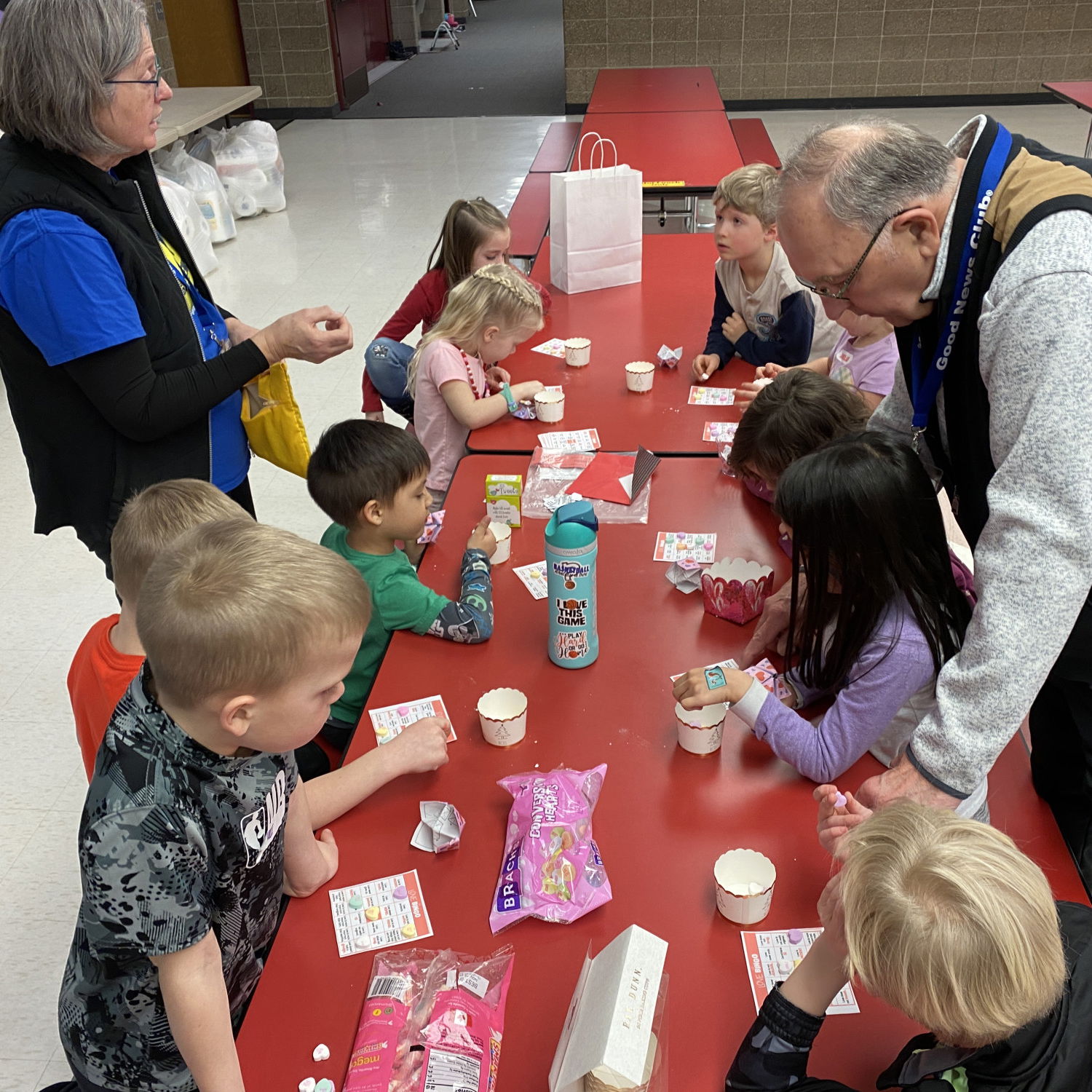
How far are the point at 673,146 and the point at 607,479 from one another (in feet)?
11.9

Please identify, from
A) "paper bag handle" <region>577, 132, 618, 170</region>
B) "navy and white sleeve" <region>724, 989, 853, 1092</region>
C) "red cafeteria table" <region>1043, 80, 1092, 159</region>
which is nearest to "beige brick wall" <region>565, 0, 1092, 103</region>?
"red cafeteria table" <region>1043, 80, 1092, 159</region>

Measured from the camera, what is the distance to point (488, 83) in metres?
11.9

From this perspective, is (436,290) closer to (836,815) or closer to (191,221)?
(836,815)

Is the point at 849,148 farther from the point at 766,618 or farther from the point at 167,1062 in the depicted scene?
the point at 167,1062

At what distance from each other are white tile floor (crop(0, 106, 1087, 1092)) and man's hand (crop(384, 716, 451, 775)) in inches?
47.2

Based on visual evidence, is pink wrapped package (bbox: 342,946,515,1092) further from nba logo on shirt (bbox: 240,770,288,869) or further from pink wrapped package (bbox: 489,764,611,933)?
nba logo on shirt (bbox: 240,770,288,869)

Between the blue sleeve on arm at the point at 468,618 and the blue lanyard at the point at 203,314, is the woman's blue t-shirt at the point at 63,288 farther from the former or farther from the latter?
the blue sleeve on arm at the point at 468,618

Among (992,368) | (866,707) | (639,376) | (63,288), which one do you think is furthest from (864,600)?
(63,288)

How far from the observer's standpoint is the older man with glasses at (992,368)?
1287 mm

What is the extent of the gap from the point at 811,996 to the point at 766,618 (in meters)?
0.85

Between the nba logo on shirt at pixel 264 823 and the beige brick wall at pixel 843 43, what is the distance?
398 inches

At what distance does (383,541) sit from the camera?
2125 millimetres

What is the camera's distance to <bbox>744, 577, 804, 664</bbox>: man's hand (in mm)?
1854

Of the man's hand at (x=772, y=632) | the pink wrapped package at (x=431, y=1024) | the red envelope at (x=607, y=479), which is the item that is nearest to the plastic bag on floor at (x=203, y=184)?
the red envelope at (x=607, y=479)
